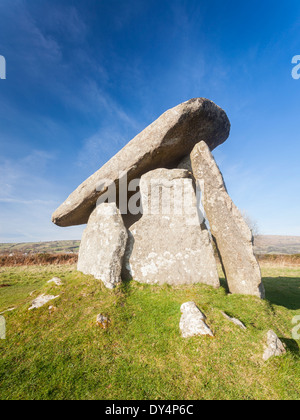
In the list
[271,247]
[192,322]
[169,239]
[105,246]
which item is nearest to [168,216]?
[169,239]

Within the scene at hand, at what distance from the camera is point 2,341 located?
448 cm

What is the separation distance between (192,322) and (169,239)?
2.74m

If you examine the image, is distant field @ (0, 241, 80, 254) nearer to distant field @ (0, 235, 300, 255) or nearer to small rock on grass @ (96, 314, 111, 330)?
distant field @ (0, 235, 300, 255)

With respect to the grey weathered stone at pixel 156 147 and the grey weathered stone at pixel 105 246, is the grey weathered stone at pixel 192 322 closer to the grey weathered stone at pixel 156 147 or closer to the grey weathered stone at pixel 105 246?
the grey weathered stone at pixel 105 246

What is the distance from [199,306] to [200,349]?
1.18 m

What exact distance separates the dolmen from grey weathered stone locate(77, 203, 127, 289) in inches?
1.1

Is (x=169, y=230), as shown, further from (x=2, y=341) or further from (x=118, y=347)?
(x=2, y=341)

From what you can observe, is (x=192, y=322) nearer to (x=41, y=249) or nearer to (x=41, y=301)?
(x=41, y=301)

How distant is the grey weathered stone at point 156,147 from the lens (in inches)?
271

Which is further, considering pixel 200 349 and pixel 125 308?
pixel 125 308

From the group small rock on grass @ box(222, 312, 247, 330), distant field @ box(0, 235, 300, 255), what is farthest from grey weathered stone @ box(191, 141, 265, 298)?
distant field @ box(0, 235, 300, 255)

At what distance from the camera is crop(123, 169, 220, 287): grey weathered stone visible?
6.59 meters
